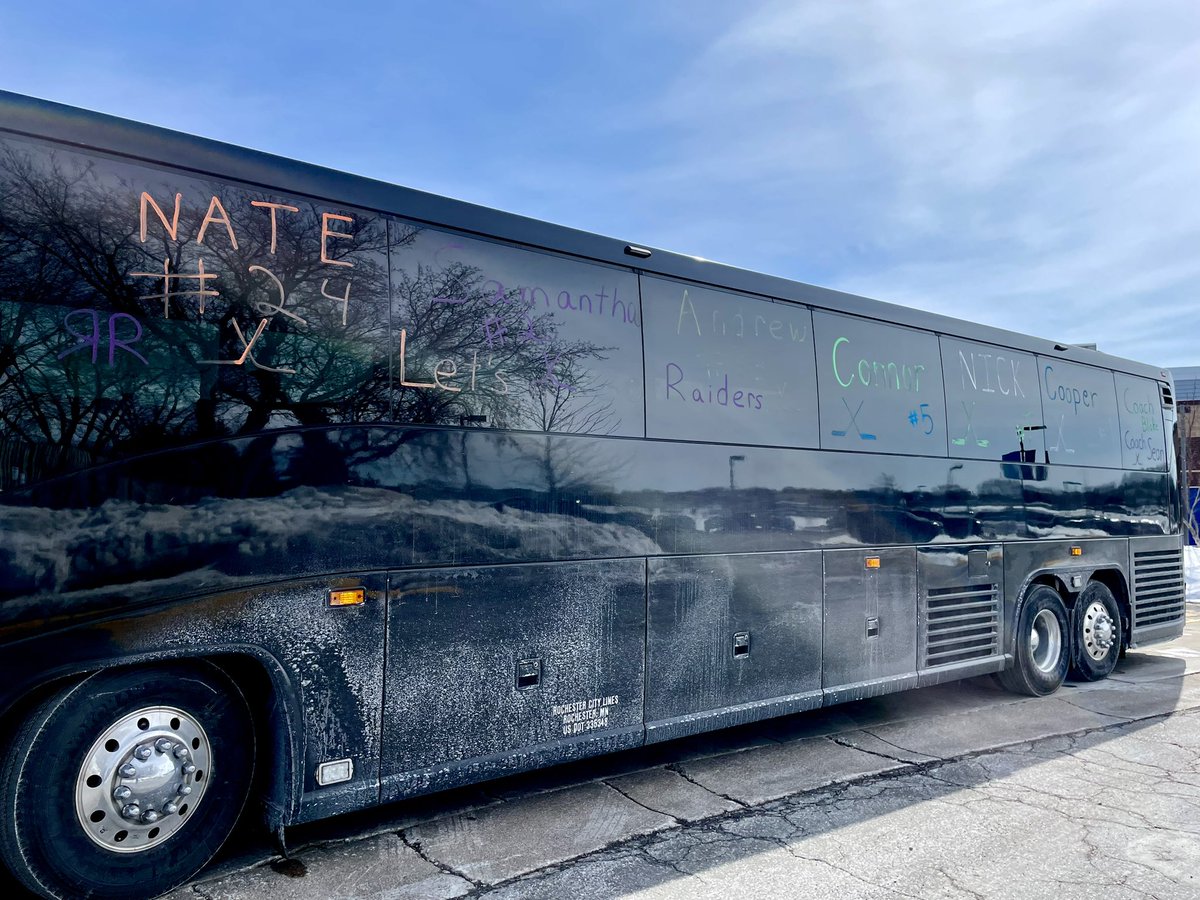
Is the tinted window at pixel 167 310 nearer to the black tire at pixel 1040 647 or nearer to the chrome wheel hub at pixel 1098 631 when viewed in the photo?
the black tire at pixel 1040 647

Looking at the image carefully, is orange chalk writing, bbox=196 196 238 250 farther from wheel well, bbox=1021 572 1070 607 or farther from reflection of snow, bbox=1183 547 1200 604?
reflection of snow, bbox=1183 547 1200 604

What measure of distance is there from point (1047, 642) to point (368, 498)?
696cm

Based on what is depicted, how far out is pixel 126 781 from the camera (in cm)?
352

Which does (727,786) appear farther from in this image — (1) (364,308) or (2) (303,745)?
(1) (364,308)

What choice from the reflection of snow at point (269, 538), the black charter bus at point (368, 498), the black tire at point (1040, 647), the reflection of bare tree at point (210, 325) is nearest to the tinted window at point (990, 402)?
the black charter bus at point (368, 498)

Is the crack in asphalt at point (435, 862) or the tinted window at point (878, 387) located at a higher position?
the tinted window at point (878, 387)

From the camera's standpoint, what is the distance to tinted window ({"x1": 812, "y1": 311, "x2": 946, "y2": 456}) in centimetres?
626

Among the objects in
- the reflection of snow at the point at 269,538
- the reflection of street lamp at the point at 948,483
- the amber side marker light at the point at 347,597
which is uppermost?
the reflection of street lamp at the point at 948,483

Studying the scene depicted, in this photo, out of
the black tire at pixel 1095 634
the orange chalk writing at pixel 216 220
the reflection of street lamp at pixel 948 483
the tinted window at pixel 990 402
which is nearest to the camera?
the orange chalk writing at pixel 216 220

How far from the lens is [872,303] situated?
266 inches

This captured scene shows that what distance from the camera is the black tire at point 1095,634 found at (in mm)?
8570

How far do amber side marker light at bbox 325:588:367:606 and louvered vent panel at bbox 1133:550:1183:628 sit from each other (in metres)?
8.40

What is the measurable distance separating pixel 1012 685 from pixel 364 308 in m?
6.68

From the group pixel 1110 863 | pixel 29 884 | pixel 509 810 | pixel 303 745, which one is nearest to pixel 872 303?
pixel 1110 863
